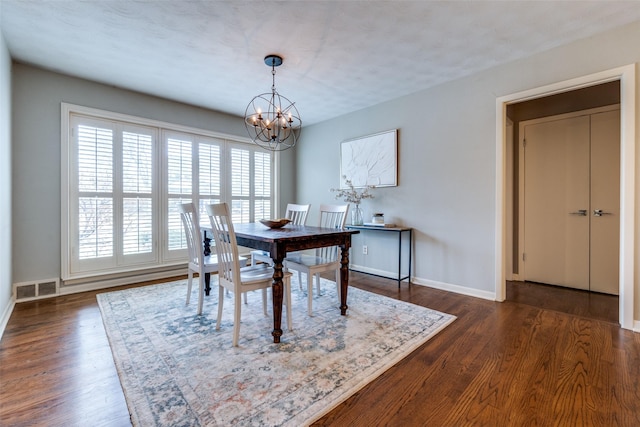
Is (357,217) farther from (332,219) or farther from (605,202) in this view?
(605,202)

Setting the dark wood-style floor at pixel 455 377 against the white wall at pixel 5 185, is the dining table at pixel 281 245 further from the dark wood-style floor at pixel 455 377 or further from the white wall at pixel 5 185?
the white wall at pixel 5 185

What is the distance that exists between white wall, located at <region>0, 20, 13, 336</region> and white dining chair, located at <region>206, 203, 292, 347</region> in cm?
180

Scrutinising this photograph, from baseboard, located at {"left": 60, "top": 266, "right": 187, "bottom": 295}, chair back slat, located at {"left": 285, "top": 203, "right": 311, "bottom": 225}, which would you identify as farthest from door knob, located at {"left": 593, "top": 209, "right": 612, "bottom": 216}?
baseboard, located at {"left": 60, "top": 266, "right": 187, "bottom": 295}

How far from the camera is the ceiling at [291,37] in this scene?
208cm

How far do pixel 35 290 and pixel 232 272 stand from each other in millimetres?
2588

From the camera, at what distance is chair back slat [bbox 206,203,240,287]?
6.59ft

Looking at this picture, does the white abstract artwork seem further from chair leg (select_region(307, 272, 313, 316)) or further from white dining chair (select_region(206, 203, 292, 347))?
white dining chair (select_region(206, 203, 292, 347))

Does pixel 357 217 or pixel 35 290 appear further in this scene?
pixel 357 217

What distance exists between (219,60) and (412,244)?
9.99 ft

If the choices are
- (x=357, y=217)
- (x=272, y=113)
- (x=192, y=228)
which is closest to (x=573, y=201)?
(x=357, y=217)

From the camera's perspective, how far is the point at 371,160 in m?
4.09

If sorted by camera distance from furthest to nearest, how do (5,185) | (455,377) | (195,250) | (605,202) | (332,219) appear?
(332,219) → (605,202) → (195,250) → (5,185) → (455,377)

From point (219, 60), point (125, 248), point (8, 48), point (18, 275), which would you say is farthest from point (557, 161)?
point (18, 275)

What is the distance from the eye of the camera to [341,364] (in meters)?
1.78
